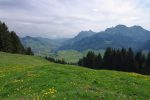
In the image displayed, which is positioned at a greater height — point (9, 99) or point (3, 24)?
point (3, 24)

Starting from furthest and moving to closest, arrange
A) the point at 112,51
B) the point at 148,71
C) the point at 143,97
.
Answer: the point at 112,51
the point at 148,71
the point at 143,97

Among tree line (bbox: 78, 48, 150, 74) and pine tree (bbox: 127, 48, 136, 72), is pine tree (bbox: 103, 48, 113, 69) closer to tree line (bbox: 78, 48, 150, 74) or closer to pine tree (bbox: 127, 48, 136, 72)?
tree line (bbox: 78, 48, 150, 74)

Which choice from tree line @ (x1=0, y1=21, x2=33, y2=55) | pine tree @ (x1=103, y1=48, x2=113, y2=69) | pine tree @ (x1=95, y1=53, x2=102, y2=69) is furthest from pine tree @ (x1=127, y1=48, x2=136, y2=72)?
tree line @ (x1=0, y1=21, x2=33, y2=55)

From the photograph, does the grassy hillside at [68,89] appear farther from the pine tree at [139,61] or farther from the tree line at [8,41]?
the pine tree at [139,61]

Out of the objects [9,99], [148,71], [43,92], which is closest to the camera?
[9,99]

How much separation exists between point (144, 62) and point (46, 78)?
311ft

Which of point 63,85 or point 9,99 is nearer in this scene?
point 9,99

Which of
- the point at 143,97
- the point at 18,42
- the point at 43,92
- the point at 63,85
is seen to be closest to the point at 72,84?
the point at 63,85

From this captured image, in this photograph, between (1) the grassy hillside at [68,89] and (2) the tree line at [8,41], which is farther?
(2) the tree line at [8,41]

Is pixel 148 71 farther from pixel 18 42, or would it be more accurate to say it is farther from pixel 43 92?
pixel 43 92

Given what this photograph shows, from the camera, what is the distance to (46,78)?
102 feet

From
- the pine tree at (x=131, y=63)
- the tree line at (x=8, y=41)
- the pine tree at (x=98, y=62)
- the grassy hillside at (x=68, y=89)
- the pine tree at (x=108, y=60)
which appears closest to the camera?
the grassy hillside at (x=68, y=89)

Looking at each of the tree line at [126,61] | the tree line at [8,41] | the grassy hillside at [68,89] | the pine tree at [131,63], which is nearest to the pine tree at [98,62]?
the tree line at [126,61]

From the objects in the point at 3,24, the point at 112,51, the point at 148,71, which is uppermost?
the point at 3,24
